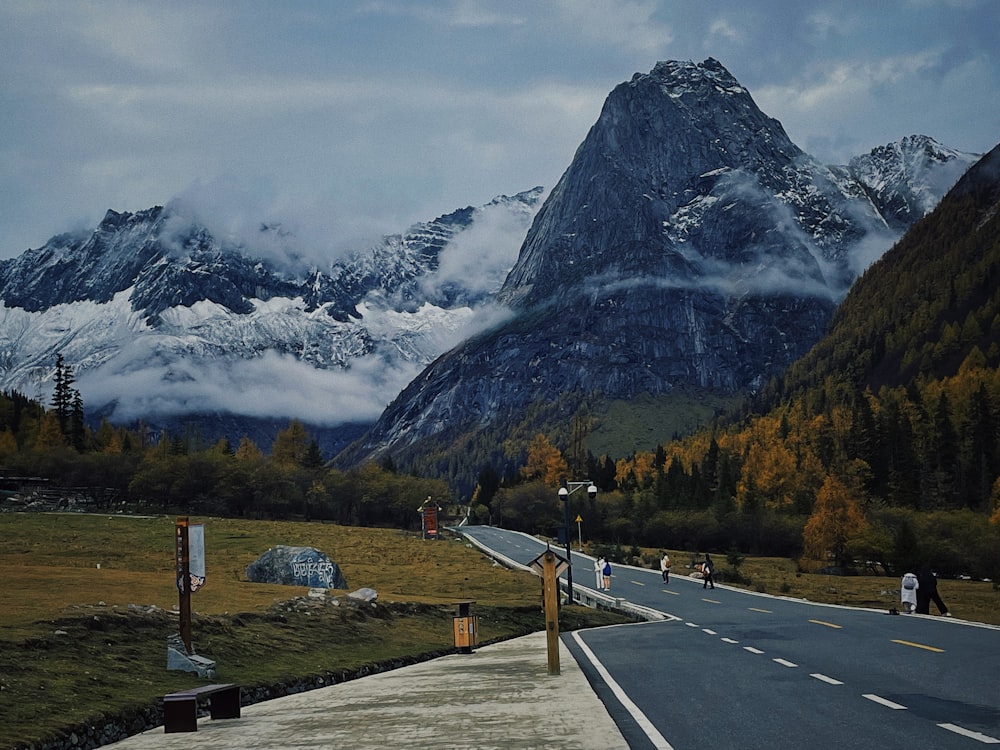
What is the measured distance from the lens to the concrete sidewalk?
13891mm

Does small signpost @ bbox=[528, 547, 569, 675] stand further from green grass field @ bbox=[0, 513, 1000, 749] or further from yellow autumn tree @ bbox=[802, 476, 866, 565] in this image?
yellow autumn tree @ bbox=[802, 476, 866, 565]

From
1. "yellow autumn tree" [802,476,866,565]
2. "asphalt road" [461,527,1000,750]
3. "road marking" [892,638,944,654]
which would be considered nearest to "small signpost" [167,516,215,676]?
"asphalt road" [461,527,1000,750]

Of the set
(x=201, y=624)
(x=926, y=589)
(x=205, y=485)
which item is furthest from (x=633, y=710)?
(x=205, y=485)

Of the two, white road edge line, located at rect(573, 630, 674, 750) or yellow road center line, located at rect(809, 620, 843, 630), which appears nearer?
white road edge line, located at rect(573, 630, 674, 750)

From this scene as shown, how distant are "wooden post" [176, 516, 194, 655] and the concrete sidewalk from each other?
2818mm

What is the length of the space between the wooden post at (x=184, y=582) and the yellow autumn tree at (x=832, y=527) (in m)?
96.7

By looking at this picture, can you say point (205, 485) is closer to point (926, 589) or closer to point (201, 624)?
point (926, 589)

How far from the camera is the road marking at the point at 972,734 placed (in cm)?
1180

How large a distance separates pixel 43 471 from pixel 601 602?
10520 cm

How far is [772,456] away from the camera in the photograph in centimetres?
16400

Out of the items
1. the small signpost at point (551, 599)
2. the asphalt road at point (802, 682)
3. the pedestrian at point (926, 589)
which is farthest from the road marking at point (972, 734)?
the pedestrian at point (926, 589)

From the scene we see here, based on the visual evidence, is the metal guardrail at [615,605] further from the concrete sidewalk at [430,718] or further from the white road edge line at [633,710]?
the concrete sidewalk at [430,718]

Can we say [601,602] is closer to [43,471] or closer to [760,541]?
[760,541]

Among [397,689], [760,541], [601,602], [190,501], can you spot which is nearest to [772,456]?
[760,541]
